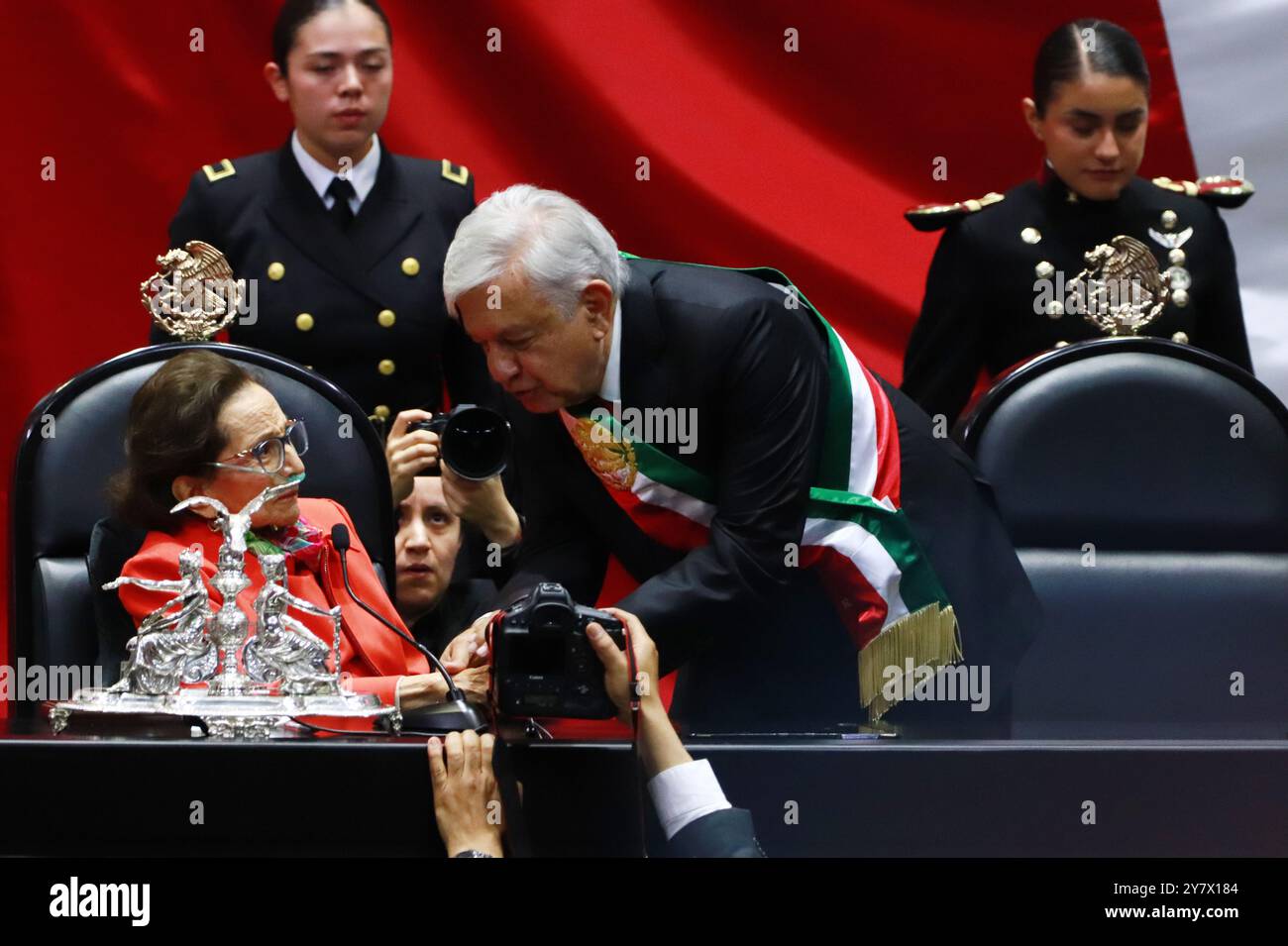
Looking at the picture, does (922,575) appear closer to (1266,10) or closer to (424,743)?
(424,743)

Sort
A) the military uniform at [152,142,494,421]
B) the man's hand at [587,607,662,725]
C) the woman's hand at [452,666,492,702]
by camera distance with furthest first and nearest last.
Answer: the military uniform at [152,142,494,421] → the woman's hand at [452,666,492,702] → the man's hand at [587,607,662,725]

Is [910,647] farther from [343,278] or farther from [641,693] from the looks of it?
[343,278]

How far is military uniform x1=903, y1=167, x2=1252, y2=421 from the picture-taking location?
2.54m

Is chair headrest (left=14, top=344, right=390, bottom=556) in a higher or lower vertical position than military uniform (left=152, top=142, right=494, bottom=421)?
lower

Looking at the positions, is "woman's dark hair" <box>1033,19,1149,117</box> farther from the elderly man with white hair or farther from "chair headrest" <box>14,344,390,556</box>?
"chair headrest" <box>14,344,390,556</box>

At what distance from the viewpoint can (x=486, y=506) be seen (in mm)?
2166

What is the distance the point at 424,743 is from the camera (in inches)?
54.5

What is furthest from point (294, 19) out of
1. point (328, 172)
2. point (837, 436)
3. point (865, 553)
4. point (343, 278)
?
point (865, 553)

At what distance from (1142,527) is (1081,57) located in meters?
0.69

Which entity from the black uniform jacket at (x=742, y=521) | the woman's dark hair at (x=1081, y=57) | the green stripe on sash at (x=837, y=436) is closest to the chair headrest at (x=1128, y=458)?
the black uniform jacket at (x=742, y=521)

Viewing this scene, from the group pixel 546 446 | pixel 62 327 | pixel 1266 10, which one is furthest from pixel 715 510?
pixel 1266 10

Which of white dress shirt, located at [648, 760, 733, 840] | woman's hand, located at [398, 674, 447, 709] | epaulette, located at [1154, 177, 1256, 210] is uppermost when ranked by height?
epaulette, located at [1154, 177, 1256, 210]

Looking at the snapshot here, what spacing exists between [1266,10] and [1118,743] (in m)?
2.39

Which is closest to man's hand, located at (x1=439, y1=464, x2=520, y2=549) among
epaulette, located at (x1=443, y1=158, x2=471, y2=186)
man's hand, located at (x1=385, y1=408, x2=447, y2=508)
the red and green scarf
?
man's hand, located at (x1=385, y1=408, x2=447, y2=508)
